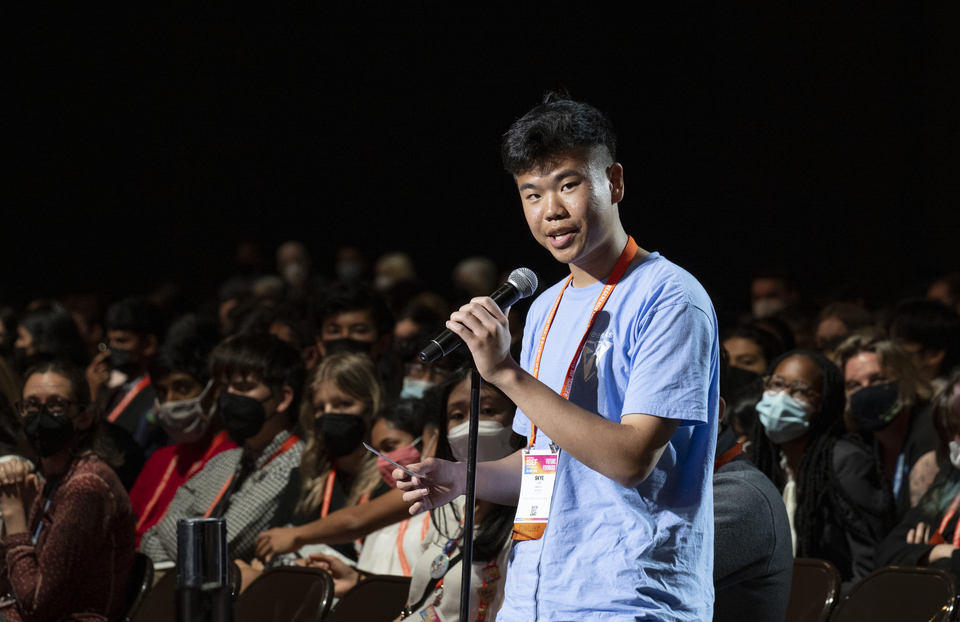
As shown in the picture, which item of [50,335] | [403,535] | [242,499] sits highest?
[50,335]

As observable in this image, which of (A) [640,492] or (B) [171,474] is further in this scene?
(B) [171,474]

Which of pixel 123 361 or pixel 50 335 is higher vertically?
pixel 50 335

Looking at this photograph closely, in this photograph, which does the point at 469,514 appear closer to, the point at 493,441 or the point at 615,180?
the point at 615,180

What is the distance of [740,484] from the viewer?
8.30ft

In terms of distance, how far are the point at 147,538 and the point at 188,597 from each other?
3142 mm

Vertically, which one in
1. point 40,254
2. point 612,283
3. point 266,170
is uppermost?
point 266,170

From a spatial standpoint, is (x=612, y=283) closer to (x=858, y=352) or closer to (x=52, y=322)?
(x=858, y=352)

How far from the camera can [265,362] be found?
4516 millimetres

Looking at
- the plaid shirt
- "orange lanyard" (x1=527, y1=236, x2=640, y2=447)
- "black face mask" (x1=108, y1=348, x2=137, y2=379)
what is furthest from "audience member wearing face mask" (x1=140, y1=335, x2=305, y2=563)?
"orange lanyard" (x1=527, y1=236, x2=640, y2=447)

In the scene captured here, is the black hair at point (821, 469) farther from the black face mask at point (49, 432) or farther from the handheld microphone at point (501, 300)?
the black face mask at point (49, 432)

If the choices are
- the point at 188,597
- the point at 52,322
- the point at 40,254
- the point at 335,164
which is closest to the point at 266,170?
the point at 335,164

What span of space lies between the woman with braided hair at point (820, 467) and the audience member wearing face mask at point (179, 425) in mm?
2380

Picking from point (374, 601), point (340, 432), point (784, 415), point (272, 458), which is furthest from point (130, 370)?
point (784, 415)

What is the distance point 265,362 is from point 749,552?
8.63 feet
